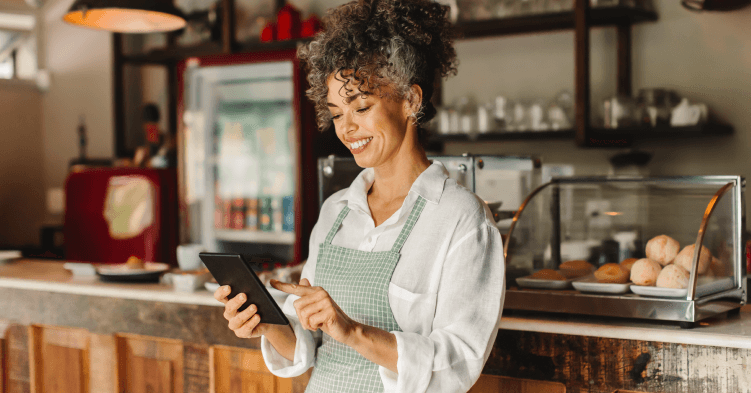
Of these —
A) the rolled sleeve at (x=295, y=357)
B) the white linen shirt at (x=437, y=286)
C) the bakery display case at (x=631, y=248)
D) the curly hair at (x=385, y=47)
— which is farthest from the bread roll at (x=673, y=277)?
the rolled sleeve at (x=295, y=357)

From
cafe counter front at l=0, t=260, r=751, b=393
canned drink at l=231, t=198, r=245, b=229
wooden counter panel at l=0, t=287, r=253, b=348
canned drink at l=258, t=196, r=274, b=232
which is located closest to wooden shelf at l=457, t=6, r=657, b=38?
canned drink at l=258, t=196, r=274, b=232

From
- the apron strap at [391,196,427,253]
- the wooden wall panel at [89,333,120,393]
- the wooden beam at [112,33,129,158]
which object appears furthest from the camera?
the wooden beam at [112,33,129,158]

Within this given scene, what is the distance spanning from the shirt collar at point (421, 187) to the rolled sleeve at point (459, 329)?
135 millimetres

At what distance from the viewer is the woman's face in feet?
4.34

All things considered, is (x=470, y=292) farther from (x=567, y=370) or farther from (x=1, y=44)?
(x=1, y=44)

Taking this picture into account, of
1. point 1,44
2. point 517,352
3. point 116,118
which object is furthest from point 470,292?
point 1,44

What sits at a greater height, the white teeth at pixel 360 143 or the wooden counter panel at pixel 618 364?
the white teeth at pixel 360 143

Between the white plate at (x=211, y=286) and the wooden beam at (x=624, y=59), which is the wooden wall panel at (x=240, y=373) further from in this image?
the wooden beam at (x=624, y=59)

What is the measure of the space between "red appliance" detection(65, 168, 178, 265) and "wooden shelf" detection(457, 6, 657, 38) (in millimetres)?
1830

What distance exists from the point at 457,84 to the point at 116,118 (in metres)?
2.41

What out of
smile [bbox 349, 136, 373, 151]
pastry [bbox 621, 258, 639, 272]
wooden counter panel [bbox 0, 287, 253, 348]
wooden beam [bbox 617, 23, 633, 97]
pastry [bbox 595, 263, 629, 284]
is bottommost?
wooden counter panel [bbox 0, 287, 253, 348]

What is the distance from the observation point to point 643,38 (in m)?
3.76

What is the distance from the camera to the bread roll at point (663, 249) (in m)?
1.86

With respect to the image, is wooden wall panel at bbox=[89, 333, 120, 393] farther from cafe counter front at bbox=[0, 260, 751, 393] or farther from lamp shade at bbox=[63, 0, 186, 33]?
lamp shade at bbox=[63, 0, 186, 33]
